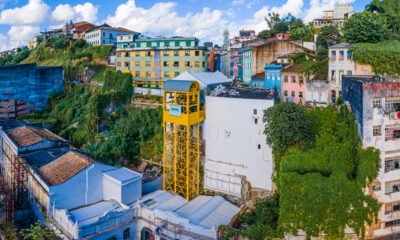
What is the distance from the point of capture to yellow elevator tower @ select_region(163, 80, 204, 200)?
27.3 metres

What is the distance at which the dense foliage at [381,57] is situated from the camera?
27.1 m

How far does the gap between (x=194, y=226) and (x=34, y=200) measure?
13240mm

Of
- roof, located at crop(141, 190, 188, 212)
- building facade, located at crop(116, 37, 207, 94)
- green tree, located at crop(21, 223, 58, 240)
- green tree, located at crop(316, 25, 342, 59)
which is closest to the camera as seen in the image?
green tree, located at crop(21, 223, 58, 240)

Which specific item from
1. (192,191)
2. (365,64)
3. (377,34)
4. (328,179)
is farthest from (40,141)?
(377,34)

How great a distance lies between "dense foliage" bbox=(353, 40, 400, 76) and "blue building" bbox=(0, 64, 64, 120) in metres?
43.9

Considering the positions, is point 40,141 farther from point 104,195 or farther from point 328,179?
point 328,179

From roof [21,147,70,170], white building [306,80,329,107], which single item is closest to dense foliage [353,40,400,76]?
white building [306,80,329,107]

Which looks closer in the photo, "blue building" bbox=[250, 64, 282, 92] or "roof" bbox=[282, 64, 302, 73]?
"roof" bbox=[282, 64, 302, 73]

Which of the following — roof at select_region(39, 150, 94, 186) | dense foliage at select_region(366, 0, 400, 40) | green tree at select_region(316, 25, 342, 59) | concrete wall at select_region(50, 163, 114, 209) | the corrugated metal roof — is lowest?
concrete wall at select_region(50, 163, 114, 209)

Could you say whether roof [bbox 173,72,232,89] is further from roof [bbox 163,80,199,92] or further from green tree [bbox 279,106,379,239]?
green tree [bbox 279,106,379,239]

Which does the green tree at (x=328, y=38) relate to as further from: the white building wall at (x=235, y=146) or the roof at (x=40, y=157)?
the roof at (x=40, y=157)

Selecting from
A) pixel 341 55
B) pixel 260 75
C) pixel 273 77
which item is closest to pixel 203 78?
pixel 273 77

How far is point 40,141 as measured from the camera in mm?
30812

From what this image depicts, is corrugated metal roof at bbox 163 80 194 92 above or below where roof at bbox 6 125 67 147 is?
above
